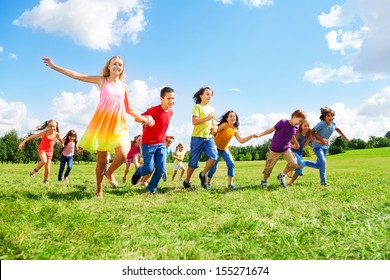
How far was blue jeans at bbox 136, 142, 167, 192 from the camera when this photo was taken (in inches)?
291

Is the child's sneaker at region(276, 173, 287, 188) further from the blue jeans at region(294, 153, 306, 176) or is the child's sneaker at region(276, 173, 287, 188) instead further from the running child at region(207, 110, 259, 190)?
the running child at region(207, 110, 259, 190)

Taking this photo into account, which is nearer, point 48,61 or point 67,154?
point 48,61

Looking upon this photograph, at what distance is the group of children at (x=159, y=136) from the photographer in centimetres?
629

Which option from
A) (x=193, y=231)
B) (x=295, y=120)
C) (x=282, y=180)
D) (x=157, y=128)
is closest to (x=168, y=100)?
(x=157, y=128)

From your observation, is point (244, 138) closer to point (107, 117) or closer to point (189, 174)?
point (189, 174)

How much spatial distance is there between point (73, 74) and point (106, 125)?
1.14m

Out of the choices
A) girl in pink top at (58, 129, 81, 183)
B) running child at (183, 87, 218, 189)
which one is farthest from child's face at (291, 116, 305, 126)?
girl in pink top at (58, 129, 81, 183)

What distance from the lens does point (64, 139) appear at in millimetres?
12586

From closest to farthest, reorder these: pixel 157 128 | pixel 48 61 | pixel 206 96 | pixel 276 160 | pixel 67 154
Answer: pixel 48 61 → pixel 157 128 → pixel 206 96 → pixel 276 160 → pixel 67 154

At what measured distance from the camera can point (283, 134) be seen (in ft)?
29.4

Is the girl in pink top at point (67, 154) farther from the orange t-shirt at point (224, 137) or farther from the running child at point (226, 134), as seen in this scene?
the orange t-shirt at point (224, 137)
